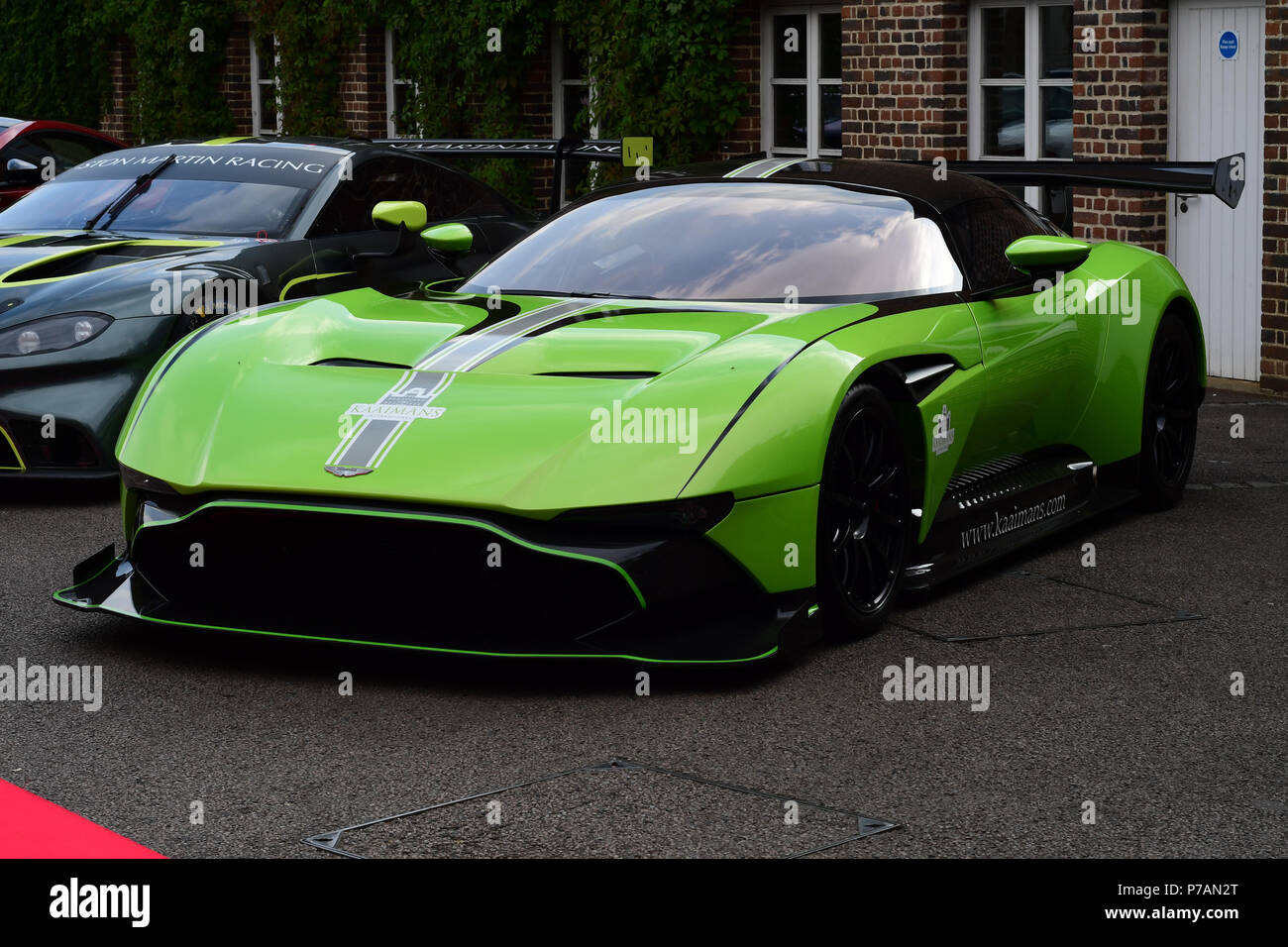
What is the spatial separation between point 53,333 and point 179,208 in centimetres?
127

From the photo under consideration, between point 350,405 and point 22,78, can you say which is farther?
point 22,78

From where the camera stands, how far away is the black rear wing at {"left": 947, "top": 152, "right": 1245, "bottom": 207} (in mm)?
6941

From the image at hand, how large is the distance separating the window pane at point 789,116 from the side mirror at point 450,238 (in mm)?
8229

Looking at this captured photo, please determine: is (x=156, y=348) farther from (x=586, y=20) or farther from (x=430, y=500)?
(x=586, y=20)

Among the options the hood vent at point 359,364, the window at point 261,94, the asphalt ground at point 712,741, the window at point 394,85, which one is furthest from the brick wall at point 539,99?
the hood vent at point 359,364

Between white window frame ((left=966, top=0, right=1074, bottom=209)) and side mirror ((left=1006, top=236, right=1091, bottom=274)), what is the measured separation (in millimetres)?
5955

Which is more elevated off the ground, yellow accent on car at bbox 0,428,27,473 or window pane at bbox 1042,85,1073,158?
window pane at bbox 1042,85,1073,158

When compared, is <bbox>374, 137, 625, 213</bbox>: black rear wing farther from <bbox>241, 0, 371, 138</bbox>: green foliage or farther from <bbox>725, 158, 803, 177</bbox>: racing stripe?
<bbox>241, 0, 371, 138</bbox>: green foliage

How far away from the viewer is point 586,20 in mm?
15711

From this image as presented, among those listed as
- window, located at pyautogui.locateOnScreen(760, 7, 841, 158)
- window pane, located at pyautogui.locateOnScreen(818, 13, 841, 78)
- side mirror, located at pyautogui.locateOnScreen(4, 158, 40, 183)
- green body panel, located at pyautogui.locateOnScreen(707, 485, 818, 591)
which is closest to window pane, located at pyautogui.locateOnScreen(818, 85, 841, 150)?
window, located at pyautogui.locateOnScreen(760, 7, 841, 158)

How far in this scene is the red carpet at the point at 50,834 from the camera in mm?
3773

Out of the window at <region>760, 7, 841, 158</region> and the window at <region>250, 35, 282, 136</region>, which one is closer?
the window at <region>760, 7, 841, 158</region>
